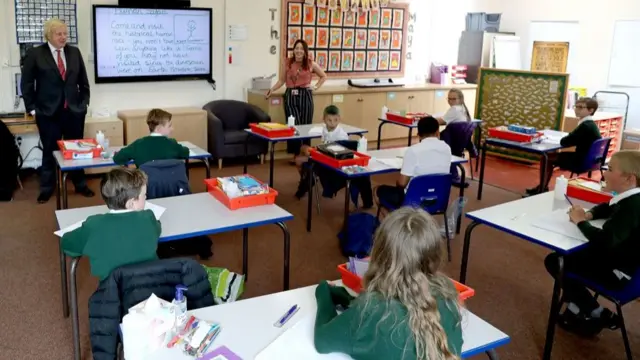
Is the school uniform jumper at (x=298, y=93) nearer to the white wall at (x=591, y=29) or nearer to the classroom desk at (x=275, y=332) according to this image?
the white wall at (x=591, y=29)

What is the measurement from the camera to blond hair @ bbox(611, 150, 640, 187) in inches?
121

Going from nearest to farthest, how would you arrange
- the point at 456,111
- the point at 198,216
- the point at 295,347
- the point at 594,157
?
the point at 295,347, the point at 198,216, the point at 594,157, the point at 456,111

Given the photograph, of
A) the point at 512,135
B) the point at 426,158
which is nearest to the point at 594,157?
the point at 512,135

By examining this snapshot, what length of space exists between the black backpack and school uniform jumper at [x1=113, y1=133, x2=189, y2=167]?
2.12 metres

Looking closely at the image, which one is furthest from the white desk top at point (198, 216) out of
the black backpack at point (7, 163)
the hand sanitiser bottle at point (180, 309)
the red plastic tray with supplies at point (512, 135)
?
the red plastic tray with supplies at point (512, 135)

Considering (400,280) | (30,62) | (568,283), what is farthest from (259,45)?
(400,280)

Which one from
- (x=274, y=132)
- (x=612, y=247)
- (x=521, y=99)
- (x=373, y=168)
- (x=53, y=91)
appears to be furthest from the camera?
(x=521, y=99)

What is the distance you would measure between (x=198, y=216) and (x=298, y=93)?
4.44 meters

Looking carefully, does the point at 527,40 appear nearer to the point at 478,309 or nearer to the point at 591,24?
the point at 591,24

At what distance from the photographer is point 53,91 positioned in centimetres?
557

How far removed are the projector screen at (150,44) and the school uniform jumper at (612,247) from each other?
5.25m

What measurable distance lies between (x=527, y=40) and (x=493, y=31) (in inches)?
22.0

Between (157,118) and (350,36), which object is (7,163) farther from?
(350,36)

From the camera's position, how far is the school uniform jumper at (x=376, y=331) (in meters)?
1.72
